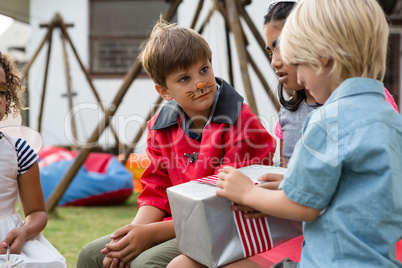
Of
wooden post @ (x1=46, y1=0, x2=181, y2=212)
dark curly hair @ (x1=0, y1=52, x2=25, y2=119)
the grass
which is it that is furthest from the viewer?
wooden post @ (x1=46, y1=0, x2=181, y2=212)

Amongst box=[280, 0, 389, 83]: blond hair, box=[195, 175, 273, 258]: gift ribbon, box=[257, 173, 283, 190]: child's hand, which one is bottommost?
box=[195, 175, 273, 258]: gift ribbon

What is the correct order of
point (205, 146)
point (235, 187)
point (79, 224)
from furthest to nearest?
point (79, 224)
point (205, 146)
point (235, 187)

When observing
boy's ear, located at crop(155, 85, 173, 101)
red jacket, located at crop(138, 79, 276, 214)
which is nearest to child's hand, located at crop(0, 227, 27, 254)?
red jacket, located at crop(138, 79, 276, 214)

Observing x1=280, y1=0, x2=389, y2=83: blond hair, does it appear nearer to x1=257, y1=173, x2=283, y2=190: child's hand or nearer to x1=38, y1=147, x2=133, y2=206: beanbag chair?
x1=257, y1=173, x2=283, y2=190: child's hand

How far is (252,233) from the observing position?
1.13m

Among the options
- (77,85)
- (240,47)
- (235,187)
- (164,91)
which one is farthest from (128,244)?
(77,85)

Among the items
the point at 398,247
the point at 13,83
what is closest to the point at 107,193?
the point at 13,83

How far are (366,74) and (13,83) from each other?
3.70 feet

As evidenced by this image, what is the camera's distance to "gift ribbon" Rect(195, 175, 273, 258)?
1120 mm

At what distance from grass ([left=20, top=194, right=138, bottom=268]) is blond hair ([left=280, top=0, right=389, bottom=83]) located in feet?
5.79

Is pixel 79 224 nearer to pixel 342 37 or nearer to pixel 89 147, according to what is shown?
pixel 89 147

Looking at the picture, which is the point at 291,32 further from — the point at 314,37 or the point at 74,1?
the point at 74,1

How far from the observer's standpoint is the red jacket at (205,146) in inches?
56.6

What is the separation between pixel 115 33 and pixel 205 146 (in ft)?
19.3
